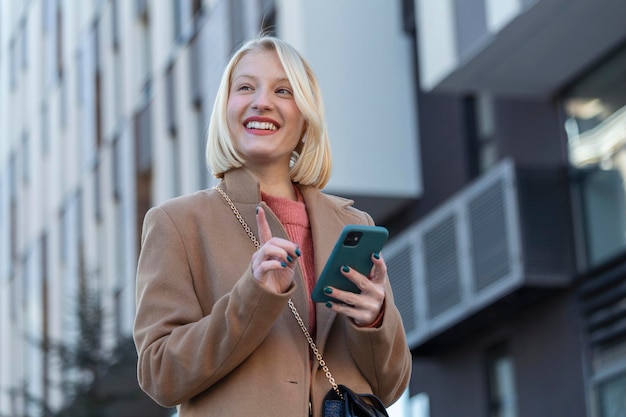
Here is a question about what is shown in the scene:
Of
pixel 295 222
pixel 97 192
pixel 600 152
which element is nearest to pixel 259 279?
pixel 295 222

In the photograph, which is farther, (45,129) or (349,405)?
(45,129)

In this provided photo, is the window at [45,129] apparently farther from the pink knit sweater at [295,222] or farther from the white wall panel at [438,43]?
the pink knit sweater at [295,222]

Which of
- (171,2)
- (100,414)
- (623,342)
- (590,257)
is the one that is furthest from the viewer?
(171,2)

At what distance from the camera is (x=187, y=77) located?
23922mm

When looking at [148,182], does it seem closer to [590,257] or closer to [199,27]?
[199,27]

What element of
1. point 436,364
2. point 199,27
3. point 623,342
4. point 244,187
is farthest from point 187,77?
point 244,187

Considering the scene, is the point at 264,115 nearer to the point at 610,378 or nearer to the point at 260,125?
the point at 260,125

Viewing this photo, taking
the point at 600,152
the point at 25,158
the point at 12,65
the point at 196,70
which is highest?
the point at 12,65

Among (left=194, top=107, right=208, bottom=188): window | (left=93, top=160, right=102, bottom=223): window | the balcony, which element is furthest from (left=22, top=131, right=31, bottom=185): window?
the balcony

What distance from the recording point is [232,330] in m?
3.65

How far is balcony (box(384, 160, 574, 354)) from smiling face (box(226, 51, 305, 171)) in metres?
11.4

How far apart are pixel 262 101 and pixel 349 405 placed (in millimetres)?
847

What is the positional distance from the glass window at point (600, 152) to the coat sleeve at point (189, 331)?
1132 centimetres

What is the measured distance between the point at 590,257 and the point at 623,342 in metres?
1.32
